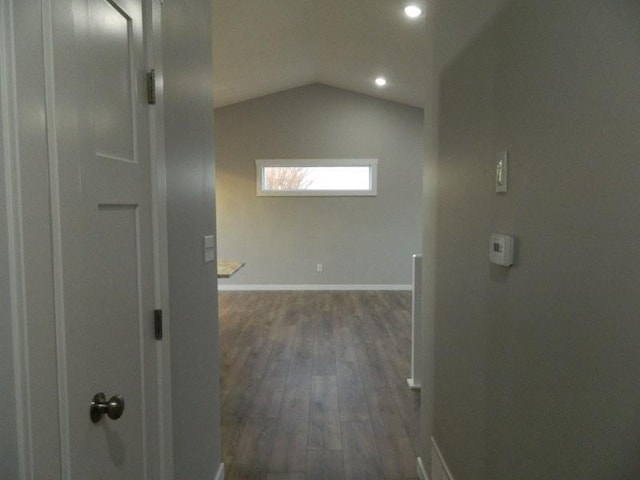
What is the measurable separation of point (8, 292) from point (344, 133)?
6.84 m

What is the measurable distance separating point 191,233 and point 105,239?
64 cm

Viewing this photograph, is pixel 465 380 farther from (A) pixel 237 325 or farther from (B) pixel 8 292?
(A) pixel 237 325

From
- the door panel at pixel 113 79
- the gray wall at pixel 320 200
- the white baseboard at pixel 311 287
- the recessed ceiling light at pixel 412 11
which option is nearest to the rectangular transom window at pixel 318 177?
the gray wall at pixel 320 200

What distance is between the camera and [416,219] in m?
7.23

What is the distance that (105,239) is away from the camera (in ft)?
3.15

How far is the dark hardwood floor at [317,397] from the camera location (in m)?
2.27

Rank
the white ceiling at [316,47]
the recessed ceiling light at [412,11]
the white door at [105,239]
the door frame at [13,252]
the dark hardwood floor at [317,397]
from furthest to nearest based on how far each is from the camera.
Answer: the white ceiling at [316,47], the recessed ceiling light at [412,11], the dark hardwood floor at [317,397], the white door at [105,239], the door frame at [13,252]

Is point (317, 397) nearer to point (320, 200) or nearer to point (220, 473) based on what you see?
point (220, 473)

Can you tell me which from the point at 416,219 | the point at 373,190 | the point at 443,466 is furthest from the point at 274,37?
the point at 443,466

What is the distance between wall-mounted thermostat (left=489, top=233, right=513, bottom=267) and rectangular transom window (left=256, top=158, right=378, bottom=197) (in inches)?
237

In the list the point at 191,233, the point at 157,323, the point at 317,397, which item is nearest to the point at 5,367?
the point at 157,323

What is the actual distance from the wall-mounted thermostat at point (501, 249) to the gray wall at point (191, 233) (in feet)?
3.27

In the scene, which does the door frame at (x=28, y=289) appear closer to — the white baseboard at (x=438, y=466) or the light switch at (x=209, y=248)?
the light switch at (x=209, y=248)

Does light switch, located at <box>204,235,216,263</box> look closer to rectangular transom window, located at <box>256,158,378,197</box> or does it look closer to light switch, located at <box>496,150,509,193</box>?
light switch, located at <box>496,150,509,193</box>
